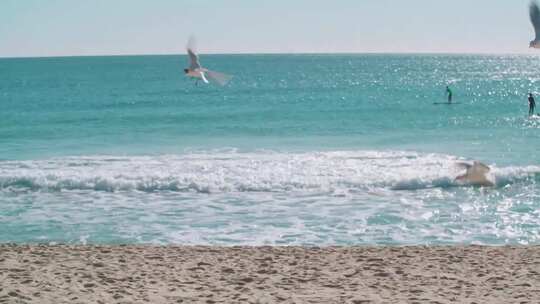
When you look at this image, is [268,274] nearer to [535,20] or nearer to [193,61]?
[193,61]

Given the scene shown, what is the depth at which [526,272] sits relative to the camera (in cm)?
933

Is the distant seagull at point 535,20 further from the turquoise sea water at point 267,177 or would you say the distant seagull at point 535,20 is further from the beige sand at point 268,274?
the turquoise sea water at point 267,177

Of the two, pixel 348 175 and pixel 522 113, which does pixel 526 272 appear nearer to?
pixel 348 175

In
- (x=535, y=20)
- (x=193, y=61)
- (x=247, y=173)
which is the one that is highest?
(x=535, y=20)

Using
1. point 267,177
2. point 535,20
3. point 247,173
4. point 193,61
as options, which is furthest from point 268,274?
point 247,173

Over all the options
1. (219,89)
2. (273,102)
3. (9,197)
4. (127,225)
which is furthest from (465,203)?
(219,89)

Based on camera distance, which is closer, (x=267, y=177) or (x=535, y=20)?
(x=535, y=20)

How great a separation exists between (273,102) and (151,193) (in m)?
36.4

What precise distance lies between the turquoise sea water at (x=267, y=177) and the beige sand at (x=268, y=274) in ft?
5.60

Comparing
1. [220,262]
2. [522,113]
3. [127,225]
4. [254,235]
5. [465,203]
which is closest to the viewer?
[220,262]

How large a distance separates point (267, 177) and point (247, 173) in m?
1.20

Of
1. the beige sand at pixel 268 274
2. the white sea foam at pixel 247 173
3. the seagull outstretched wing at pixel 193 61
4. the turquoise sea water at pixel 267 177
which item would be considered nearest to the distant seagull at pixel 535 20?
the beige sand at pixel 268 274

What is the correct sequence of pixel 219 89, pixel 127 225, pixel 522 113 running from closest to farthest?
1. pixel 127 225
2. pixel 522 113
3. pixel 219 89

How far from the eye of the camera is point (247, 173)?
20328mm
